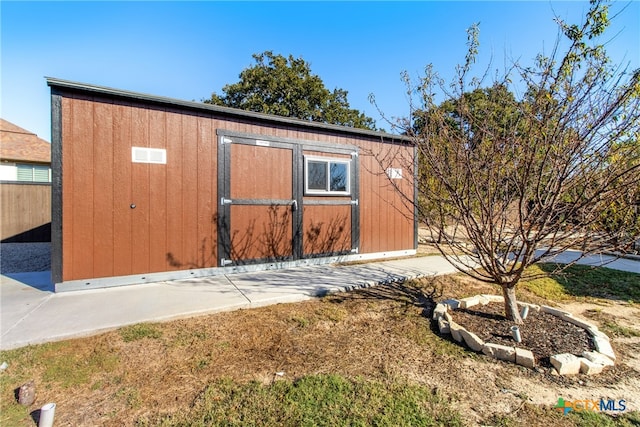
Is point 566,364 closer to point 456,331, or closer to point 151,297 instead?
point 456,331

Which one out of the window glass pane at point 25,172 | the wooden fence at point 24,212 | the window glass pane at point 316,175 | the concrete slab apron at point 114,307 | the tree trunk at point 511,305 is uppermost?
the window glass pane at point 25,172

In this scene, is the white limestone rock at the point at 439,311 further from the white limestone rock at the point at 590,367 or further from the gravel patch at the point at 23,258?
the gravel patch at the point at 23,258

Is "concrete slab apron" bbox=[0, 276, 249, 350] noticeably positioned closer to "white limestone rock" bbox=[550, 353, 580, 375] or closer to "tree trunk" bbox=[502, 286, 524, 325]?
"tree trunk" bbox=[502, 286, 524, 325]

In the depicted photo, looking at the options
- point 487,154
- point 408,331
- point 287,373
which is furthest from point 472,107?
point 287,373

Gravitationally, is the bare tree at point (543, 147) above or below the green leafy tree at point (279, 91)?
below

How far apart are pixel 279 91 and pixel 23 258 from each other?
1581 cm

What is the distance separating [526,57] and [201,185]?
4354mm

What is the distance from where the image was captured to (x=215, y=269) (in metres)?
4.70

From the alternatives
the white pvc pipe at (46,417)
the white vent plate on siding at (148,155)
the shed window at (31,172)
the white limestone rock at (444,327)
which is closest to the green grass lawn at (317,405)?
the white pvc pipe at (46,417)

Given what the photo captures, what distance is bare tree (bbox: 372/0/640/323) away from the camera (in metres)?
2.21

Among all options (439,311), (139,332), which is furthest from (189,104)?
(439,311)

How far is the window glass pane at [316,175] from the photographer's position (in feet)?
18.2

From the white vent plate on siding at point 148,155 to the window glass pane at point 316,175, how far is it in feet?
8.09

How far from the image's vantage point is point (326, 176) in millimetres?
5707
